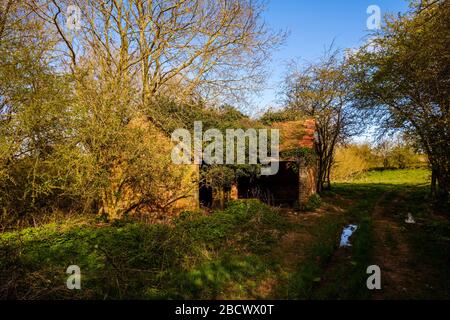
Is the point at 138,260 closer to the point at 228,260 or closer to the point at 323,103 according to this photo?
the point at 228,260

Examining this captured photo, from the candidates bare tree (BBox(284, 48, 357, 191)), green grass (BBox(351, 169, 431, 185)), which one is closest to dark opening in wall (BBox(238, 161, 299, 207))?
bare tree (BBox(284, 48, 357, 191))

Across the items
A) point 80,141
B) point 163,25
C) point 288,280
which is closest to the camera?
point 288,280

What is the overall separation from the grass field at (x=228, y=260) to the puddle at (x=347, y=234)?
206mm

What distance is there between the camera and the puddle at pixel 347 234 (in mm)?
8859

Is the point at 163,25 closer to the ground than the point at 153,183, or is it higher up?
higher up

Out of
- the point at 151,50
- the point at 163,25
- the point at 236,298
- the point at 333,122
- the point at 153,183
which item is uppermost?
the point at 163,25

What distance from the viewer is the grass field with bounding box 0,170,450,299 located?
5312 millimetres

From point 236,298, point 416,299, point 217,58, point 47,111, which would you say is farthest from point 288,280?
point 217,58

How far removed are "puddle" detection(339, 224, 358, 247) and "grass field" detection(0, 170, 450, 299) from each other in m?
0.21

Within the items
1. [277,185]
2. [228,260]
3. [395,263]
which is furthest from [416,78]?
[228,260]

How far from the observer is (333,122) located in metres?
21.4

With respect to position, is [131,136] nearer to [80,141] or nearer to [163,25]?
[80,141]

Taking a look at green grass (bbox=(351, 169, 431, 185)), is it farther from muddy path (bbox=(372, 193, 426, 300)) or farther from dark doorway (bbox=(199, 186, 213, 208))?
muddy path (bbox=(372, 193, 426, 300))

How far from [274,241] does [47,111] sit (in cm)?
752
